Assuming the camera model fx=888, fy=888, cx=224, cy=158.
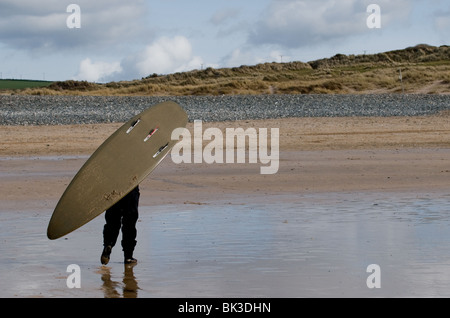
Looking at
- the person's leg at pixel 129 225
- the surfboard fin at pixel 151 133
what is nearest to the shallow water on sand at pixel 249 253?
the person's leg at pixel 129 225

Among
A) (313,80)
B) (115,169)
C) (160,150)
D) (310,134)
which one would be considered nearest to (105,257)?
(115,169)

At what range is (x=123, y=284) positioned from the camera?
8711 millimetres

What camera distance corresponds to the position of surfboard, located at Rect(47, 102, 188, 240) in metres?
A: 9.28

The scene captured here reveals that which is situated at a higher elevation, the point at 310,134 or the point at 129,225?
the point at 310,134

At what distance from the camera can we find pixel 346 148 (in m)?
23.6

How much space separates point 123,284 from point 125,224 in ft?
3.25

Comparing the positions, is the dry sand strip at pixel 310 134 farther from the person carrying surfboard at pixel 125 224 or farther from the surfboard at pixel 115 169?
the person carrying surfboard at pixel 125 224

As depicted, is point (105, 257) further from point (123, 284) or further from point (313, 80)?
point (313, 80)

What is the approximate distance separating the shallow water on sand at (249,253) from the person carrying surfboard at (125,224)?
0.23m

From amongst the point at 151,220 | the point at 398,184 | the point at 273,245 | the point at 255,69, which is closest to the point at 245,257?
the point at 273,245

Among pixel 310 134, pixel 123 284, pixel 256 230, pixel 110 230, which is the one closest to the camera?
pixel 123 284

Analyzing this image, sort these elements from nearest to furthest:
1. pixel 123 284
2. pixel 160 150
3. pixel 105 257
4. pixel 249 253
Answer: pixel 123 284 → pixel 105 257 → pixel 160 150 → pixel 249 253

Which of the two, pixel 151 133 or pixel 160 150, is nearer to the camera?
pixel 160 150

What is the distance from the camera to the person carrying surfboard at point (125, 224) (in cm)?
946
